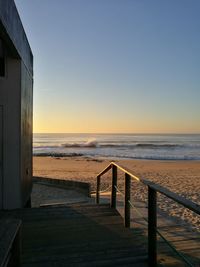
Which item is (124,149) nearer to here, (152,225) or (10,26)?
(10,26)

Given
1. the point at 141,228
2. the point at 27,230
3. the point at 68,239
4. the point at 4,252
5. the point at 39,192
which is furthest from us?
the point at 39,192

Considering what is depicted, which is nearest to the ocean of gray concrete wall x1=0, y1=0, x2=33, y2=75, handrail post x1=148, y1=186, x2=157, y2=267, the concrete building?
the concrete building

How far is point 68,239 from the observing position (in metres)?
4.15

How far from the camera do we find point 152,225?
3.40 metres

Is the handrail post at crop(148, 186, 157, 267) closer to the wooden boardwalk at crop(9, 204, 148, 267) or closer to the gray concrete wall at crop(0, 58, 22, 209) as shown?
the wooden boardwalk at crop(9, 204, 148, 267)

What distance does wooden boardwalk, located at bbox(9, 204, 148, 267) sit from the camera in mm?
3521

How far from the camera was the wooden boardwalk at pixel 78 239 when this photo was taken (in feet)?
11.6

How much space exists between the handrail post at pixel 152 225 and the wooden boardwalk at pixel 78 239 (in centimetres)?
12

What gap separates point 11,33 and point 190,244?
3.76m

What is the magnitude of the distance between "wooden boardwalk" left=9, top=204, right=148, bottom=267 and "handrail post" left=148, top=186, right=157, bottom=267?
12 cm

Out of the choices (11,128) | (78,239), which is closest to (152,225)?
(78,239)

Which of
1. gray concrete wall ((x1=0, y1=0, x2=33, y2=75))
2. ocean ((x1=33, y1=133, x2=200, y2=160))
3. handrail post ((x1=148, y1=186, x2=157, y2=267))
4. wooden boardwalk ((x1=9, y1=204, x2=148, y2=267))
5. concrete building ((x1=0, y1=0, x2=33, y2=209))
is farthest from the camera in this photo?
ocean ((x1=33, y1=133, x2=200, y2=160))

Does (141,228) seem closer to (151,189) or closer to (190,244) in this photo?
(190,244)

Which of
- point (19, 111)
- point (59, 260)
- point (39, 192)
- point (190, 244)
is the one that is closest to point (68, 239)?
point (59, 260)
